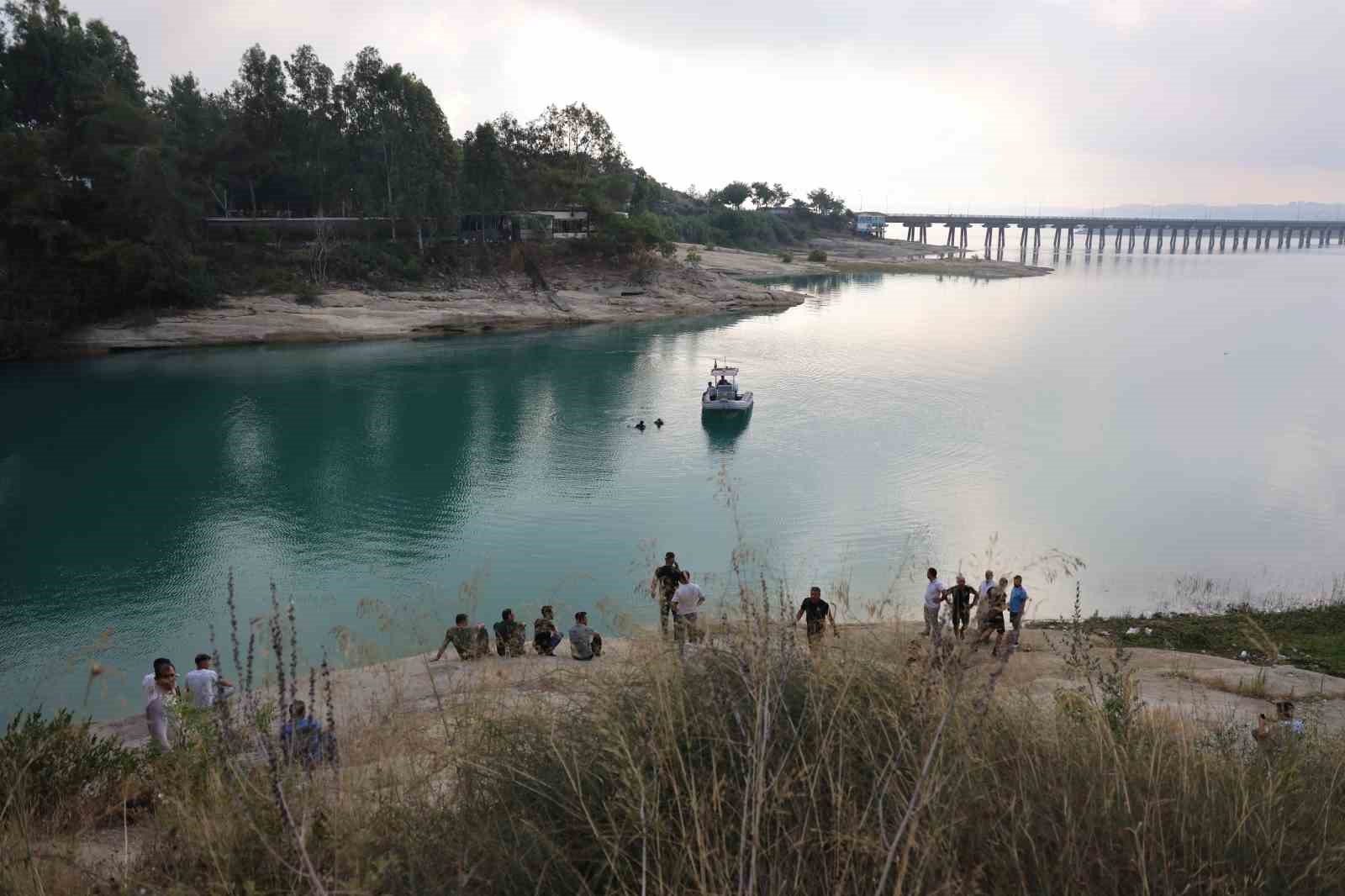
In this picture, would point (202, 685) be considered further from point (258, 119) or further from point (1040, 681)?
point (258, 119)

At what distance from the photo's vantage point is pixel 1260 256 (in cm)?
17550

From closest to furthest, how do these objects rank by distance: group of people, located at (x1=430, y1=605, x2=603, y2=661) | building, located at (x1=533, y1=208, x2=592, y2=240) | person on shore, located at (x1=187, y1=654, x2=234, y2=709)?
person on shore, located at (x1=187, y1=654, x2=234, y2=709) → group of people, located at (x1=430, y1=605, x2=603, y2=661) → building, located at (x1=533, y1=208, x2=592, y2=240)

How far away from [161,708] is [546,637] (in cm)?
520

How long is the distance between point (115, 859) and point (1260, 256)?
211 meters

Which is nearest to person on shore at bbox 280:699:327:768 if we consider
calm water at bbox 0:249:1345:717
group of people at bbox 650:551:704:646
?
group of people at bbox 650:551:704:646

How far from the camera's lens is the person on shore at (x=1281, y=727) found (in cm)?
726

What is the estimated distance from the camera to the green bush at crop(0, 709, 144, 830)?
7.23 metres

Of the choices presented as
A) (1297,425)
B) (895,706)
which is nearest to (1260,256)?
(1297,425)

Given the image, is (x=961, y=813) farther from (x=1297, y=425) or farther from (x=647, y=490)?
(x=1297, y=425)

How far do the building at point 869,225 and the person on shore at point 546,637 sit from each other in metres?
161

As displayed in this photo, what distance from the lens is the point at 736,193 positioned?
6216 inches

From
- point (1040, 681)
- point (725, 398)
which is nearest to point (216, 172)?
point (725, 398)

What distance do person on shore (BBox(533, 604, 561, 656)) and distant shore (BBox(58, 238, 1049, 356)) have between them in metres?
49.3

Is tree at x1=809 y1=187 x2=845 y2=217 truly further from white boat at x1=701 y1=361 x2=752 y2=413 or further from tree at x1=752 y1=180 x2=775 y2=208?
white boat at x1=701 y1=361 x2=752 y2=413
